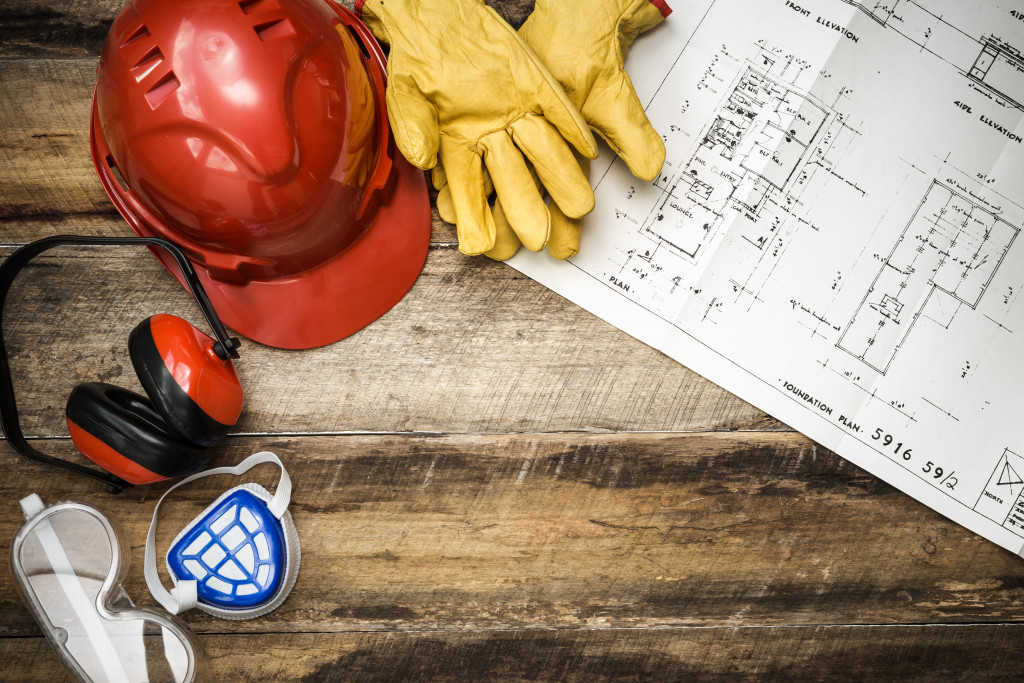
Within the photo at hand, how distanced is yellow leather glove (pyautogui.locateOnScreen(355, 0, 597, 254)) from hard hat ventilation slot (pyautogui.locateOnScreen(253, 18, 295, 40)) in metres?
0.09

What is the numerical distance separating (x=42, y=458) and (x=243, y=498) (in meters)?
0.18

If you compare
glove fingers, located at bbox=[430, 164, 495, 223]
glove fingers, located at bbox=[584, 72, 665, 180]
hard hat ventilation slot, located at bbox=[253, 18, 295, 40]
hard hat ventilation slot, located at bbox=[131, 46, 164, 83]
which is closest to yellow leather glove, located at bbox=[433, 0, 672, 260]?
glove fingers, located at bbox=[584, 72, 665, 180]

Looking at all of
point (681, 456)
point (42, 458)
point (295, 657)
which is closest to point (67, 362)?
point (42, 458)

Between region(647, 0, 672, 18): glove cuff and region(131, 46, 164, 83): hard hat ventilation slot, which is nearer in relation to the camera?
region(131, 46, 164, 83): hard hat ventilation slot

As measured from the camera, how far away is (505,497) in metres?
0.64

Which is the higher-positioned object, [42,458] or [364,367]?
[364,367]

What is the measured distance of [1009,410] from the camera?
658 millimetres

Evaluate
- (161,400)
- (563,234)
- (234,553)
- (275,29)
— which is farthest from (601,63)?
(234,553)

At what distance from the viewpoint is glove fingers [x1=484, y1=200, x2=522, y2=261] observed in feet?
2.06

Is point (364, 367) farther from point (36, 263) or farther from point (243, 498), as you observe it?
point (36, 263)

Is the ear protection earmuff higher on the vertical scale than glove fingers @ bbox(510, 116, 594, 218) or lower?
lower

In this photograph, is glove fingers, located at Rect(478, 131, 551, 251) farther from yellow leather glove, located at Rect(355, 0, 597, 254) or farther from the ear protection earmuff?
the ear protection earmuff

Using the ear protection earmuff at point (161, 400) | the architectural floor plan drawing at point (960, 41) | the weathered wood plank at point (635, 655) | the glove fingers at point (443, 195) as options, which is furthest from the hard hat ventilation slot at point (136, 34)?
the architectural floor plan drawing at point (960, 41)

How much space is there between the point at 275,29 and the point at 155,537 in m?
0.50
